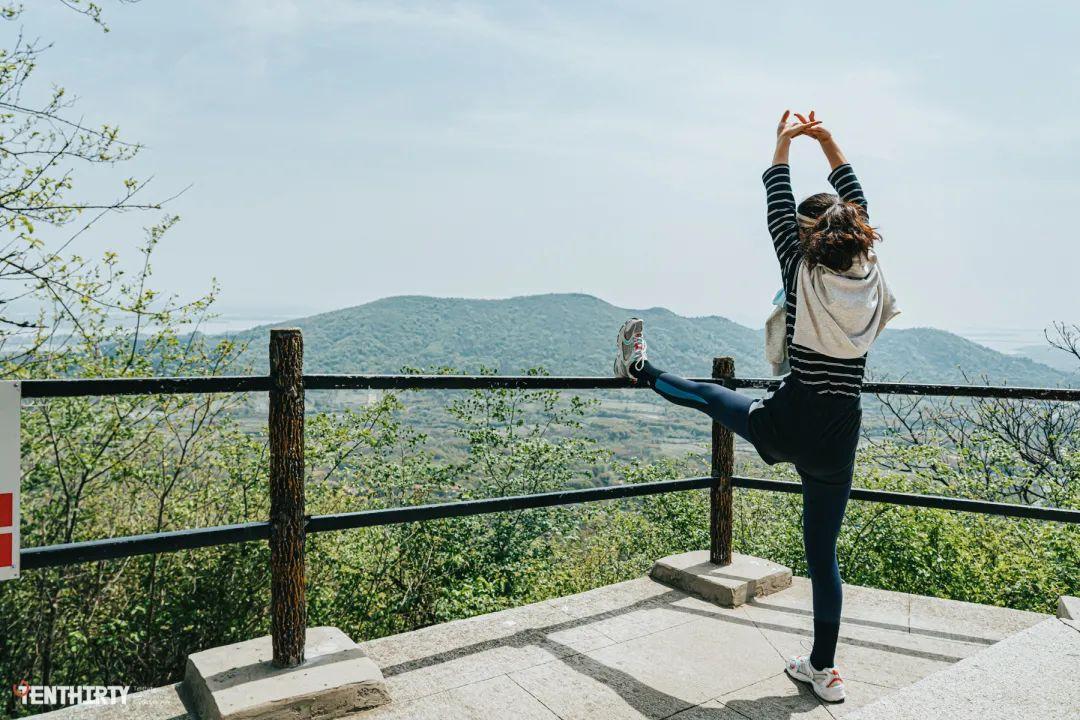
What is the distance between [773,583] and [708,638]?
0.74m

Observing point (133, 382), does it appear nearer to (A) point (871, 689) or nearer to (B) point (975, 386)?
(A) point (871, 689)

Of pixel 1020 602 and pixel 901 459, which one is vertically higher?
pixel 901 459

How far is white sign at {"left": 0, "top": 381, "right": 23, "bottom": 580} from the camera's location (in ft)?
6.59

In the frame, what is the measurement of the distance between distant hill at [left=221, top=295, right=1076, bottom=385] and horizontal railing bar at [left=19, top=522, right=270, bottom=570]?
1509cm

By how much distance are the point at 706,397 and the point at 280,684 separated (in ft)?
6.02

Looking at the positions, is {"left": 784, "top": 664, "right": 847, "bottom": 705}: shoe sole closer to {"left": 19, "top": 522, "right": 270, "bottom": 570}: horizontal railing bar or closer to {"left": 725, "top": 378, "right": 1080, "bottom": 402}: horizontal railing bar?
{"left": 725, "top": 378, "right": 1080, "bottom": 402}: horizontal railing bar

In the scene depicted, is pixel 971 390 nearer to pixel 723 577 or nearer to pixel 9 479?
pixel 723 577

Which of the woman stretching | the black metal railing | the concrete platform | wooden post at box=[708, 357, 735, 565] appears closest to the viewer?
the concrete platform

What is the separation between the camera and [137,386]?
2135 millimetres

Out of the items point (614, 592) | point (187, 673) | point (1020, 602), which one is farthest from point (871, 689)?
point (1020, 602)

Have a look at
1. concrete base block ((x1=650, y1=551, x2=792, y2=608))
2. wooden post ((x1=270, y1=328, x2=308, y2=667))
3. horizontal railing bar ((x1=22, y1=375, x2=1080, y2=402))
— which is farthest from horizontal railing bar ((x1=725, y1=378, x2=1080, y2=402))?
wooden post ((x1=270, y1=328, x2=308, y2=667))

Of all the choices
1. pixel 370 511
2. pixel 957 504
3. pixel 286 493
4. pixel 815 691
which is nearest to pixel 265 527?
pixel 286 493

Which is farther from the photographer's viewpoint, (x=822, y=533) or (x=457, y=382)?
(x=457, y=382)

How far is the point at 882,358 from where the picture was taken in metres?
18.5
